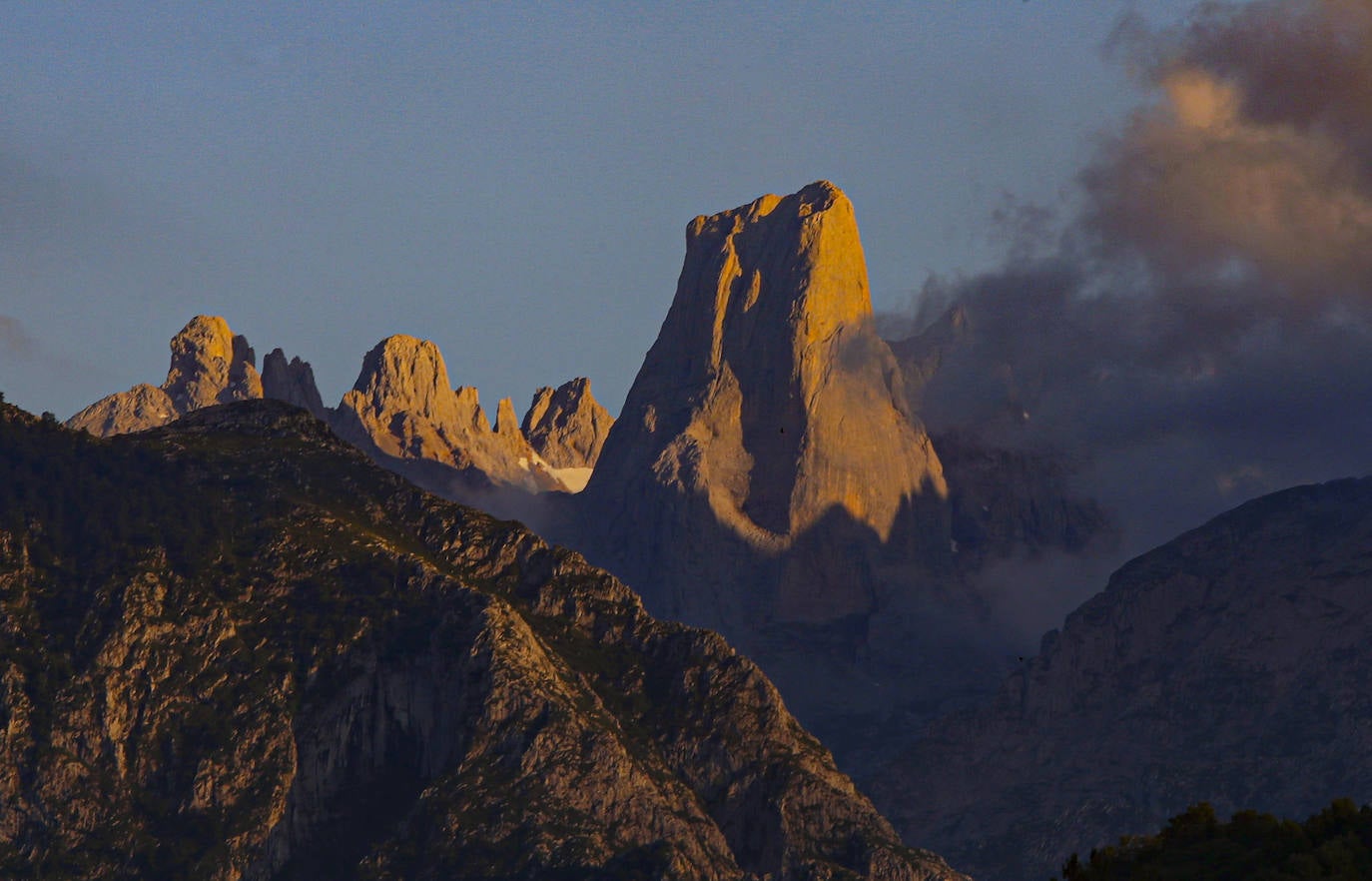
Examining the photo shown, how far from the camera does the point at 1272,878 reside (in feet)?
652

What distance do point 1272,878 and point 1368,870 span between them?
22.6 ft

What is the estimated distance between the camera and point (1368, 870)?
199 m
